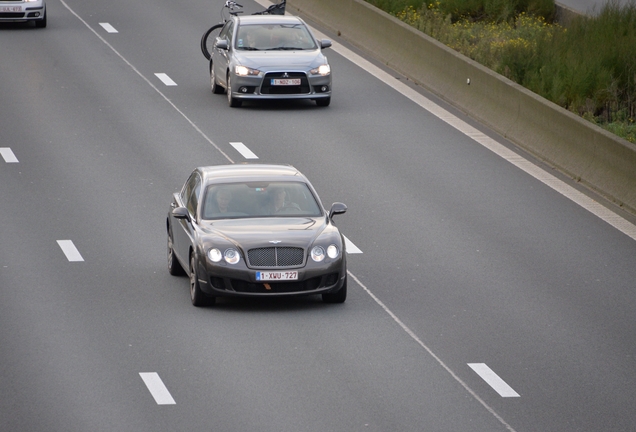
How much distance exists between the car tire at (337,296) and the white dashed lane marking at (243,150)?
26.7 ft

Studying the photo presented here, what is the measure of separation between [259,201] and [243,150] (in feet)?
26.6

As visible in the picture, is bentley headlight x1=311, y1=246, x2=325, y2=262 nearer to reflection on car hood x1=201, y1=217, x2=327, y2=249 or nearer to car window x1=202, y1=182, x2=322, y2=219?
reflection on car hood x1=201, y1=217, x2=327, y2=249

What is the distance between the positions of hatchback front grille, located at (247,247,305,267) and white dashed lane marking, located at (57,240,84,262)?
3438 millimetres

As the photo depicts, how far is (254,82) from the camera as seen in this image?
27.7m

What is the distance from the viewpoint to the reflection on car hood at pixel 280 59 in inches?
1089

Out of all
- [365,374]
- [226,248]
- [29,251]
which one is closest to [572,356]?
[365,374]

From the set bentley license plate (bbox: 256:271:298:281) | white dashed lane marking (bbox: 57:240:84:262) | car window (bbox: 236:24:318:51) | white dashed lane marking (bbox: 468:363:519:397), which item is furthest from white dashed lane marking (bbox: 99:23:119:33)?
white dashed lane marking (bbox: 468:363:519:397)

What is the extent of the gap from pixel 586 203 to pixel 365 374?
377 inches

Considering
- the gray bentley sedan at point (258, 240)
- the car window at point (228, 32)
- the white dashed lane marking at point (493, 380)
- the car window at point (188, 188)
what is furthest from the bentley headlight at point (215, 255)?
the car window at point (228, 32)

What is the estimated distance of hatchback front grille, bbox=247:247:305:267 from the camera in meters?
15.1

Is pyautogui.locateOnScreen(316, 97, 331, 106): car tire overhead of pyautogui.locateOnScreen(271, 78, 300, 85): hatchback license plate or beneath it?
beneath

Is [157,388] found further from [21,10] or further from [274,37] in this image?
[21,10]

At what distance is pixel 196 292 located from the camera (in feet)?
50.5

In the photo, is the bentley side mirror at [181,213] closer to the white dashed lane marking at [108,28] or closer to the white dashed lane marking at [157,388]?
the white dashed lane marking at [157,388]
